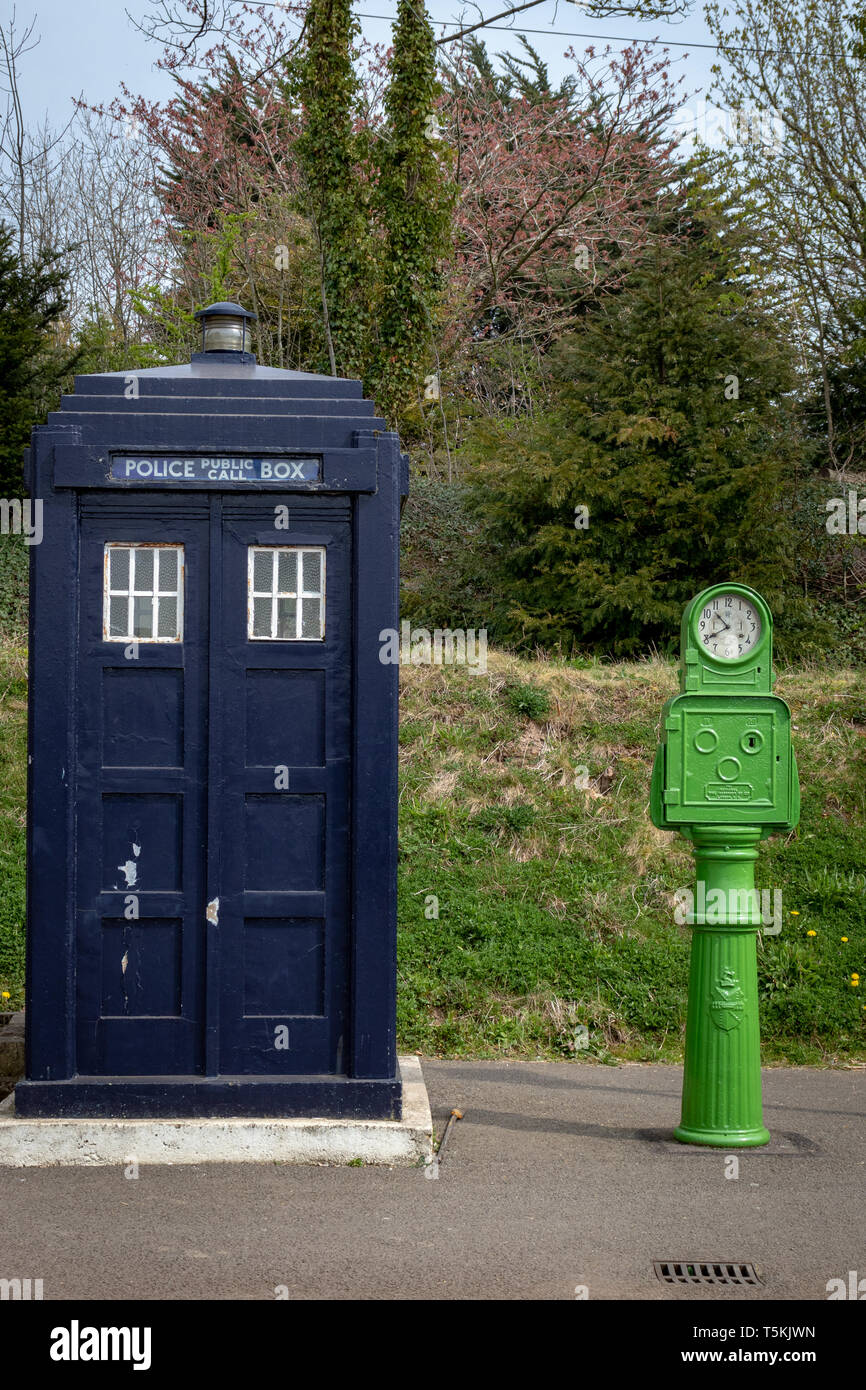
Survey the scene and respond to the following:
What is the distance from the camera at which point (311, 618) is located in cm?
490

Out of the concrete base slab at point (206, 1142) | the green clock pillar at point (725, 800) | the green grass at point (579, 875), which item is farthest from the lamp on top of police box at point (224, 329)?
the green grass at point (579, 875)

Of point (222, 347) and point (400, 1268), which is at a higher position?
point (222, 347)

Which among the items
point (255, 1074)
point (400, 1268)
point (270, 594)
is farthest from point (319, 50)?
point (400, 1268)

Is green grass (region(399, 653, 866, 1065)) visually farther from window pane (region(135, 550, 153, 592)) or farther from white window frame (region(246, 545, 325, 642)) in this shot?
Result: window pane (region(135, 550, 153, 592))

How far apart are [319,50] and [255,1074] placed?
11934 mm

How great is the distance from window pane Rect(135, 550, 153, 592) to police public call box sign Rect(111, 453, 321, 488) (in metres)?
0.29

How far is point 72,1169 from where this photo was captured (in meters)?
4.61

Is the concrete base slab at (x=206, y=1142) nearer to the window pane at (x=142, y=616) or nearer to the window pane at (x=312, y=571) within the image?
the window pane at (x=142, y=616)

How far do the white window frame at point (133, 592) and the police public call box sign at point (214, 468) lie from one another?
0.26 meters

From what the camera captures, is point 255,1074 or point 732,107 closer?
point 255,1074

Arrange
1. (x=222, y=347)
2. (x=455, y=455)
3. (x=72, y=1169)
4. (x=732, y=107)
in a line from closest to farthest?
1. (x=72, y=1169)
2. (x=222, y=347)
3. (x=732, y=107)
4. (x=455, y=455)

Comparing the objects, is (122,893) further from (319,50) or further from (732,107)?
(732,107)

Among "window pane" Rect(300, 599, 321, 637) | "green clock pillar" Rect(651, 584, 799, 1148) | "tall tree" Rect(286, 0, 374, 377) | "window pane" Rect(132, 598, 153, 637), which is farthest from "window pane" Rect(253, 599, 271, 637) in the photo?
"tall tree" Rect(286, 0, 374, 377)

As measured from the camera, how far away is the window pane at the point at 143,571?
486 cm
